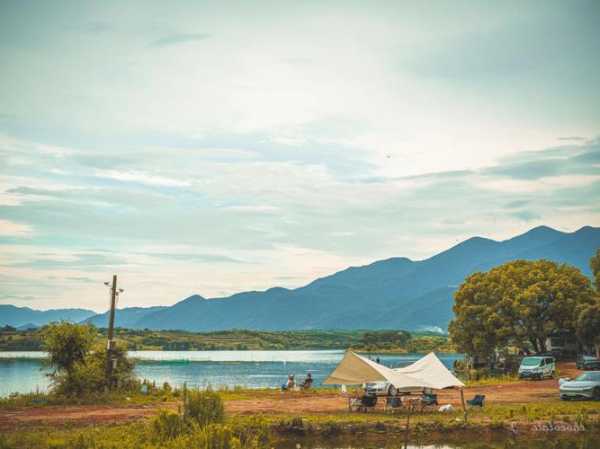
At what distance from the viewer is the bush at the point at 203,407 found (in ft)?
55.4

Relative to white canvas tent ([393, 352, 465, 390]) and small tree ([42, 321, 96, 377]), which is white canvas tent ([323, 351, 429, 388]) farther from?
small tree ([42, 321, 96, 377])

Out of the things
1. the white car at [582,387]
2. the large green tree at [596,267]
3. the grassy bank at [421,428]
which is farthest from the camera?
the large green tree at [596,267]

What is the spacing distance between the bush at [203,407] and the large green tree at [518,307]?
49.6m

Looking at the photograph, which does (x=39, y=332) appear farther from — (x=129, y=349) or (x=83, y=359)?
(x=129, y=349)

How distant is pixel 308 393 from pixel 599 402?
659 inches

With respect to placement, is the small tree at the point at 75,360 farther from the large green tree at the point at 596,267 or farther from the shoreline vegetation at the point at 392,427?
the large green tree at the point at 596,267

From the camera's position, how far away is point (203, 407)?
17.1 meters

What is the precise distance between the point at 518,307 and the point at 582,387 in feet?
99.5

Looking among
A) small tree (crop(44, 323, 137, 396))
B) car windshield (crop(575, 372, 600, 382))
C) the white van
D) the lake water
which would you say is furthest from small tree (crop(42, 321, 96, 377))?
the white van

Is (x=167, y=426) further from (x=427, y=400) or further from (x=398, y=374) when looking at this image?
(x=427, y=400)

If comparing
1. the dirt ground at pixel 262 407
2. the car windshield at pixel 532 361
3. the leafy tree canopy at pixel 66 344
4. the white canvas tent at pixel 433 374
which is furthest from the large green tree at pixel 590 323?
the leafy tree canopy at pixel 66 344

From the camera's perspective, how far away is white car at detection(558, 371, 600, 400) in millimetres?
31969

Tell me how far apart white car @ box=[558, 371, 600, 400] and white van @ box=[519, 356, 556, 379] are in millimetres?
15114

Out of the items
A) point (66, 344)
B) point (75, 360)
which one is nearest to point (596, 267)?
point (75, 360)
